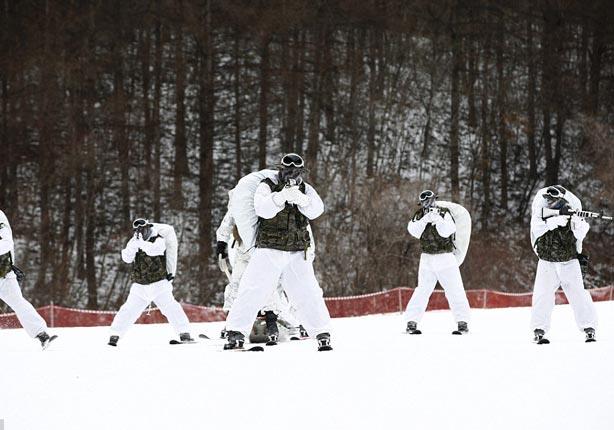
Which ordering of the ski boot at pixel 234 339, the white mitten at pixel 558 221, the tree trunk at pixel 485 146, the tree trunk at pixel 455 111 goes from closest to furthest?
the ski boot at pixel 234 339 < the white mitten at pixel 558 221 < the tree trunk at pixel 455 111 < the tree trunk at pixel 485 146

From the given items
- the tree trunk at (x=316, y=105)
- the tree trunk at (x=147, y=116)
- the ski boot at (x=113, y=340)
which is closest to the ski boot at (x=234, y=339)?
the ski boot at (x=113, y=340)

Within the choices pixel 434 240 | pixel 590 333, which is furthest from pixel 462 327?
pixel 590 333

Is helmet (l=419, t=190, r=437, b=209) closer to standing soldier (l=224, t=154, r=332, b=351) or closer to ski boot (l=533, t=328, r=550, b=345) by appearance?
ski boot (l=533, t=328, r=550, b=345)

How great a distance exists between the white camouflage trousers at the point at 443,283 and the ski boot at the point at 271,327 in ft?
6.37

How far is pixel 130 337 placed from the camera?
14383 mm

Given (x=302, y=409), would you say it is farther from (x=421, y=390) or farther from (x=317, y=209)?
(x=317, y=209)

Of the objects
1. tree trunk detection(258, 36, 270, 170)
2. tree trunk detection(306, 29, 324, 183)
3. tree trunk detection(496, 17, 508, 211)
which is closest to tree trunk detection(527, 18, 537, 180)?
tree trunk detection(496, 17, 508, 211)

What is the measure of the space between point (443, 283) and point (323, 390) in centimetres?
699

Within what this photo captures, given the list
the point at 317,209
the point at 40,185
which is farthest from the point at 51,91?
the point at 317,209

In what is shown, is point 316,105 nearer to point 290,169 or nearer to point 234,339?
point 290,169

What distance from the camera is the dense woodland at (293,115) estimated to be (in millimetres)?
32312

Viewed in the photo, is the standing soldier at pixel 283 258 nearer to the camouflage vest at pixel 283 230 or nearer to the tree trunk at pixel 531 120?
the camouflage vest at pixel 283 230

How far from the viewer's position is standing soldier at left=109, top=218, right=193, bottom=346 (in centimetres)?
1199

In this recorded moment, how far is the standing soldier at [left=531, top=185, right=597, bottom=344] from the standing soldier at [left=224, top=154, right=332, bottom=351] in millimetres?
2755
